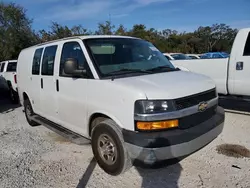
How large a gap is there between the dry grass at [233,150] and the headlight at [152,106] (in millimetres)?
1880

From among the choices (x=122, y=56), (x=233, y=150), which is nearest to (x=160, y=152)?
(x=122, y=56)

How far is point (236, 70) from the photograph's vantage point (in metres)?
6.01

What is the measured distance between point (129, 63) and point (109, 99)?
2.76ft

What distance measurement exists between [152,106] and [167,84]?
0.41 meters

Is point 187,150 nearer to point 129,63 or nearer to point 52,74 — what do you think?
point 129,63

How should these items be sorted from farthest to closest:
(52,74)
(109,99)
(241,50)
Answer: (241,50) < (52,74) < (109,99)

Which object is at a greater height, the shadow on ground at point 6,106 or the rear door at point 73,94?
the rear door at point 73,94

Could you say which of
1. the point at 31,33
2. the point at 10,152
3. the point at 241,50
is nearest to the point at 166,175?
the point at 10,152

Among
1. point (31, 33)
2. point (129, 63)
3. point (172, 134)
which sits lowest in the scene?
point (172, 134)

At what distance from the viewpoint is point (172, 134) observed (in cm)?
293

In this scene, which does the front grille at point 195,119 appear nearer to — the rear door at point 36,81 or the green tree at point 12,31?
the rear door at point 36,81

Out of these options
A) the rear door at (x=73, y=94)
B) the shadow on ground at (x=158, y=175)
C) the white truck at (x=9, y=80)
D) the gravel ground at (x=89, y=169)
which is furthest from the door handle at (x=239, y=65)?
the white truck at (x=9, y=80)

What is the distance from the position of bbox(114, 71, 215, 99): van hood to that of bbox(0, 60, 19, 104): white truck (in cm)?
712

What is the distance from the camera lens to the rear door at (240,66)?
19.2 feet
